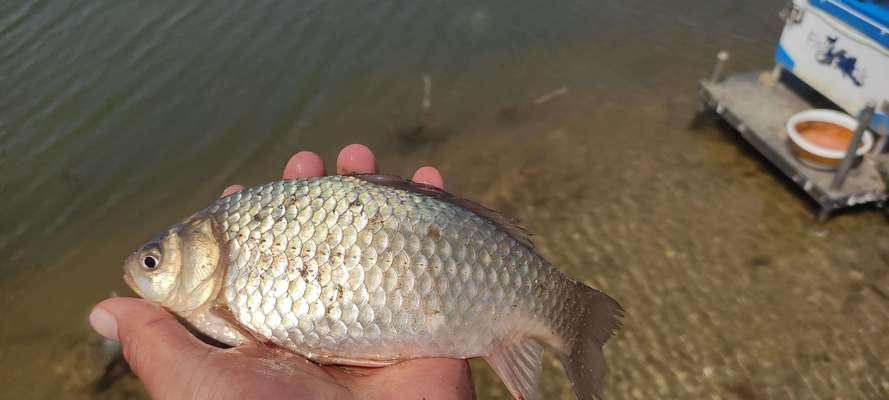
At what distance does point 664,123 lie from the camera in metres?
9.38

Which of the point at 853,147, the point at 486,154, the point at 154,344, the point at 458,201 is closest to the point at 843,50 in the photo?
the point at 853,147

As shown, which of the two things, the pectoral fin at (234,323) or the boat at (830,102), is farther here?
the boat at (830,102)

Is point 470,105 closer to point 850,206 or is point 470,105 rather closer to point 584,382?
point 850,206

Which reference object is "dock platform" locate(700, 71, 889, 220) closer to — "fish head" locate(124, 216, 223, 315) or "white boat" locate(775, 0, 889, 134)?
"white boat" locate(775, 0, 889, 134)

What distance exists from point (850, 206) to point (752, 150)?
4.65 ft

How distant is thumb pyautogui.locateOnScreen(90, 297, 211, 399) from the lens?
3.04 meters

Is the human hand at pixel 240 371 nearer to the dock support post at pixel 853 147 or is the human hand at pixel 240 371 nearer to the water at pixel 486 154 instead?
the water at pixel 486 154

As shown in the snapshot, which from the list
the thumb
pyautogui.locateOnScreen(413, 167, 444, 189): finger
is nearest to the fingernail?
the thumb

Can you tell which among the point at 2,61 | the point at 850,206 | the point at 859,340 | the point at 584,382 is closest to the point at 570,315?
the point at 584,382

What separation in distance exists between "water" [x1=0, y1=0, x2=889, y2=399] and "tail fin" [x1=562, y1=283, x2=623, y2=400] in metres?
2.53

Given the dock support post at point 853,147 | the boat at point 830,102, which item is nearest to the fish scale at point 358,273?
the dock support post at point 853,147

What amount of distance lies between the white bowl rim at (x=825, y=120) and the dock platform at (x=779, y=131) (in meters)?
0.23

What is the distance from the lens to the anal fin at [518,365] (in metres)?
3.48

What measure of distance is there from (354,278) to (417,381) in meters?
0.62
